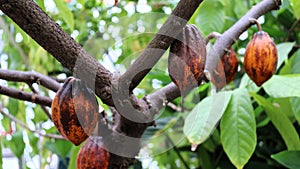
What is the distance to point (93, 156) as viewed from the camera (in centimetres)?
50

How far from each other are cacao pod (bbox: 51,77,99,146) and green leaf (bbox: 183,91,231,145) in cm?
22

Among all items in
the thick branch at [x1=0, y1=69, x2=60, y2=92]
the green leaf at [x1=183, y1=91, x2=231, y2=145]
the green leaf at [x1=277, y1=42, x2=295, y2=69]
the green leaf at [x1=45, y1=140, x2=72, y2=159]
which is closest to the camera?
the thick branch at [x1=0, y1=69, x2=60, y2=92]

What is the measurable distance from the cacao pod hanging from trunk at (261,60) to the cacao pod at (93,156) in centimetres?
20

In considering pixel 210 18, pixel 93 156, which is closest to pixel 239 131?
pixel 93 156

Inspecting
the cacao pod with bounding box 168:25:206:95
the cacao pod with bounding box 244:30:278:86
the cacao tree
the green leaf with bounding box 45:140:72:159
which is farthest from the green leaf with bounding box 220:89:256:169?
the green leaf with bounding box 45:140:72:159

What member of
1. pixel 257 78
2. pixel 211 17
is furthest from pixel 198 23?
pixel 257 78

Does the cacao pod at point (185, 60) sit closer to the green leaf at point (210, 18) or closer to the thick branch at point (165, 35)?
the thick branch at point (165, 35)

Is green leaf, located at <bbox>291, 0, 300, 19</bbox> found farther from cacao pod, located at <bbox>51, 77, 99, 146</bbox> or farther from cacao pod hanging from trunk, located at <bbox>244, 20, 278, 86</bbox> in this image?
cacao pod, located at <bbox>51, 77, 99, 146</bbox>

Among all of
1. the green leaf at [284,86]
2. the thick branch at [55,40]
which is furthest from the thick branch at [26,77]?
the green leaf at [284,86]

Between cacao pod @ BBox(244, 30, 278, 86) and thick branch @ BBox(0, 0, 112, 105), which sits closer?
thick branch @ BBox(0, 0, 112, 105)

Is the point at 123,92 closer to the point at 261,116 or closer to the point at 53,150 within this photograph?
the point at 261,116

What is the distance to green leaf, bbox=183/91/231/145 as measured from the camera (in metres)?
0.61

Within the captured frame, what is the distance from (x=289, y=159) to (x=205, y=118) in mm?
155

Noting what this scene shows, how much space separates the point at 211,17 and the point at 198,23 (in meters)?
0.03
